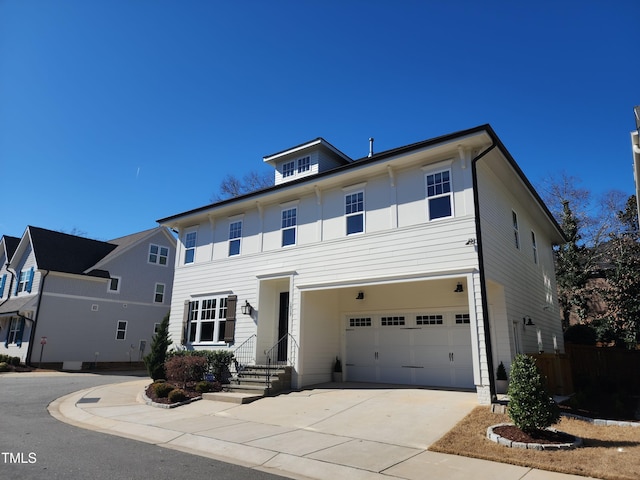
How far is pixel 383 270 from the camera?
41.0 ft

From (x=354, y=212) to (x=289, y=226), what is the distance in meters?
2.77

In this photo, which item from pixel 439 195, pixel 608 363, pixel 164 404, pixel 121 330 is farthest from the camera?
pixel 121 330

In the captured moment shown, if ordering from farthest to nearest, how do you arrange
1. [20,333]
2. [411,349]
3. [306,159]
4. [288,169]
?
[20,333]
[288,169]
[306,159]
[411,349]

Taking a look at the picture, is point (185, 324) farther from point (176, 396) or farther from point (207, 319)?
point (176, 396)

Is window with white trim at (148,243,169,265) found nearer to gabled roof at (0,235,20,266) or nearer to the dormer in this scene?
gabled roof at (0,235,20,266)

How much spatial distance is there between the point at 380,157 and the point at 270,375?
7.45 metres

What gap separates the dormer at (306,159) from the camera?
58.0 ft

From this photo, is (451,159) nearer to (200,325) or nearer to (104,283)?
(200,325)

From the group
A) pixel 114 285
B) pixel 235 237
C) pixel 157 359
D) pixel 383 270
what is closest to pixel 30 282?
pixel 114 285

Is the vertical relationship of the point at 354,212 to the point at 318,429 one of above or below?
above

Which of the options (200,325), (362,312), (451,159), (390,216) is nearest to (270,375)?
(362,312)

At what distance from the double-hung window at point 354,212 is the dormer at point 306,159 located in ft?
12.0

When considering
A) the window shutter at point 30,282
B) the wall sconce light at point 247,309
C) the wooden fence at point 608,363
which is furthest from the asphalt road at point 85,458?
the window shutter at point 30,282

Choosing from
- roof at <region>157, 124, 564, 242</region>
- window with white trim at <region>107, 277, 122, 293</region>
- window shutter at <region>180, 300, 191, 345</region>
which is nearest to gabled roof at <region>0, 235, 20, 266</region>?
window with white trim at <region>107, 277, 122, 293</region>
